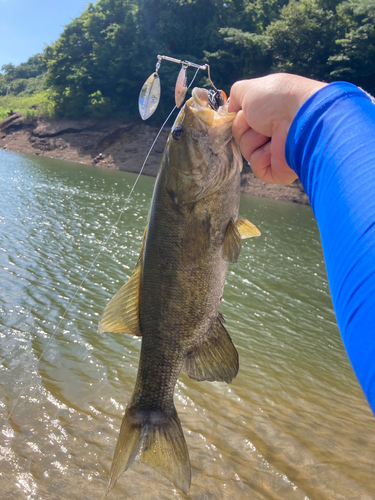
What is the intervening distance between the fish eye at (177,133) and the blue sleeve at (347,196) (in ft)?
3.24

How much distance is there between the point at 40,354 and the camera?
6.37 metres

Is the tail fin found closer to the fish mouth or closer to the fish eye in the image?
the fish eye

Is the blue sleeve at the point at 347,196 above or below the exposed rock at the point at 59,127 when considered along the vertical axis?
below

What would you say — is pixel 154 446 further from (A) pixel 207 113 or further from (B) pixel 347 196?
(A) pixel 207 113

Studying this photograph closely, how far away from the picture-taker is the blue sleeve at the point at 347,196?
88cm

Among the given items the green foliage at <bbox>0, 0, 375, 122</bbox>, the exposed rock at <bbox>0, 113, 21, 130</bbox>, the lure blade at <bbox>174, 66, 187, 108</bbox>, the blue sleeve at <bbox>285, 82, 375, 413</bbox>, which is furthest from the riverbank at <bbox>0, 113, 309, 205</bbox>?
the blue sleeve at <bbox>285, 82, 375, 413</bbox>

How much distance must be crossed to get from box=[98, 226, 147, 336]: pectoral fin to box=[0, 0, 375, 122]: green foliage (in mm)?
42097

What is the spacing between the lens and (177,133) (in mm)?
2266

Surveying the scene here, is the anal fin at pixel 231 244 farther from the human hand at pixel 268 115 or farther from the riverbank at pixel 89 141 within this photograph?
the riverbank at pixel 89 141

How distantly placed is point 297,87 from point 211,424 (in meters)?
4.95

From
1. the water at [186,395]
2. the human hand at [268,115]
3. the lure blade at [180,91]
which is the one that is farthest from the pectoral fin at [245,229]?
the water at [186,395]

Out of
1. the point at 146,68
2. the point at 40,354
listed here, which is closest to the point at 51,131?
the point at 146,68

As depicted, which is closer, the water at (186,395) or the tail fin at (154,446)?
the tail fin at (154,446)

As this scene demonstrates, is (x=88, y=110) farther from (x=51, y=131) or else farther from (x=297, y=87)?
(x=297, y=87)
